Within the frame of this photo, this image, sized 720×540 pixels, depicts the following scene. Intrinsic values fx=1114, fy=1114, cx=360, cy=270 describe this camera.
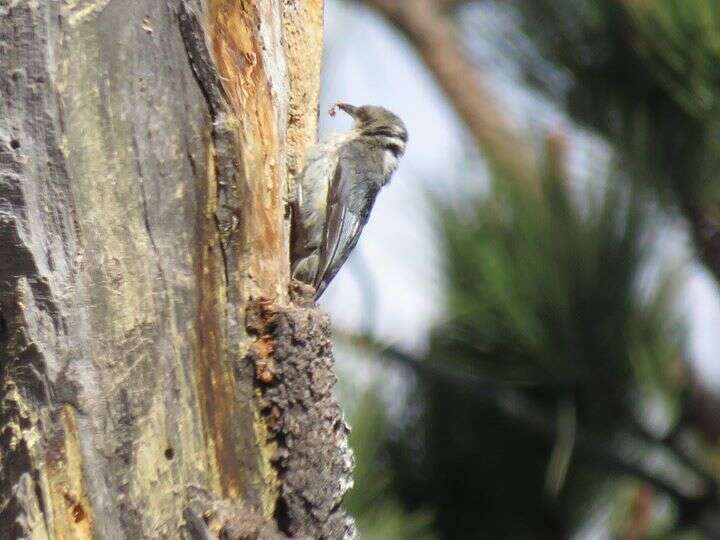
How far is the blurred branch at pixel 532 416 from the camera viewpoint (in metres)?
4.00

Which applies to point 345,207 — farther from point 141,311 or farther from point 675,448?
point 675,448

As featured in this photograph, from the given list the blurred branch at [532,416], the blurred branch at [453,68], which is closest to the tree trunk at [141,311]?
the blurred branch at [532,416]

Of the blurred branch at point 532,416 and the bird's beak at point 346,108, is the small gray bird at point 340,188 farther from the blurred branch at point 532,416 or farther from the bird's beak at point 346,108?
the blurred branch at point 532,416

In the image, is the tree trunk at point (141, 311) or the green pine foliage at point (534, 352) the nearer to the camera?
the tree trunk at point (141, 311)

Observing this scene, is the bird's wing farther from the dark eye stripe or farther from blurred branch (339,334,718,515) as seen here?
blurred branch (339,334,718,515)

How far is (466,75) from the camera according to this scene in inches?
196

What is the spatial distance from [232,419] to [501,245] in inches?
89.5

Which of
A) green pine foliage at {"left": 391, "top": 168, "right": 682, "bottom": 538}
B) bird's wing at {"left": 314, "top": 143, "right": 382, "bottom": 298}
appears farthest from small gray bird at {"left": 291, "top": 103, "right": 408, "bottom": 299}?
green pine foliage at {"left": 391, "top": 168, "right": 682, "bottom": 538}

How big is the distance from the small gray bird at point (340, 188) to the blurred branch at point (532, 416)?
0.73 metres

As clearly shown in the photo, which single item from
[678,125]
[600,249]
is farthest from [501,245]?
[678,125]

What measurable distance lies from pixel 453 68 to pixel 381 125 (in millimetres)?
1400

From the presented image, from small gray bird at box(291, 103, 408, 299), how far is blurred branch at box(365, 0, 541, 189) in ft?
2.90

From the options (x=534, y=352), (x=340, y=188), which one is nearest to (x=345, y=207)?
(x=340, y=188)

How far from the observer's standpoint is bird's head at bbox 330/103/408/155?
3701 mm
